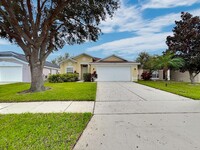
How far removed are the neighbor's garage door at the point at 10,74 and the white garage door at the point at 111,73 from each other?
1072cm

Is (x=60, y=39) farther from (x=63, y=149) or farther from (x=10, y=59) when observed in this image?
(x=63, y=149)

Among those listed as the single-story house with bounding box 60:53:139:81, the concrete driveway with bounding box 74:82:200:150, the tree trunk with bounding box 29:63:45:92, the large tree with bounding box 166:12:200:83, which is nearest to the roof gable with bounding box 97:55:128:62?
the single-story house with bounding box 60:53:139:81

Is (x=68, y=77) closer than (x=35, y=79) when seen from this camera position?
No

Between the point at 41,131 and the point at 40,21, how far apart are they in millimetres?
11161

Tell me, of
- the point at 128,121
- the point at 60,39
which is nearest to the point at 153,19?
the point at 60,39

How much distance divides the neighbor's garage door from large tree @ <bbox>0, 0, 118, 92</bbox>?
308 inches

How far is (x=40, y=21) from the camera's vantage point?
13211mm

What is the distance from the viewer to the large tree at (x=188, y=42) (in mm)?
19250

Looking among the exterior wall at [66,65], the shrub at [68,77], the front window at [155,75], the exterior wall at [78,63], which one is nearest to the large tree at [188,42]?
the front window at [155,75]

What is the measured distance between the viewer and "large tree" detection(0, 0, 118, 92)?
11297 mm

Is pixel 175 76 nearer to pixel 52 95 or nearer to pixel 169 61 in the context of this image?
pixel 169 61

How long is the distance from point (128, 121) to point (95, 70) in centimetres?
1924

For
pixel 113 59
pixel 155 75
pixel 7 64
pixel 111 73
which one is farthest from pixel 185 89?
pixel 7 64

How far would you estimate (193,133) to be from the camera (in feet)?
13.5
